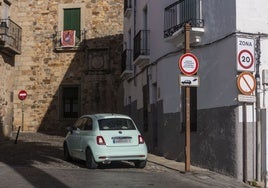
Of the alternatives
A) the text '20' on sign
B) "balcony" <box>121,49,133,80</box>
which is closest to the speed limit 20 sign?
the text '20' on sign

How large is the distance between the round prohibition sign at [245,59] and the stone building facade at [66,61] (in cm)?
1929

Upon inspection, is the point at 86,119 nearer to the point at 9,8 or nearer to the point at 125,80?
the point at 125,80

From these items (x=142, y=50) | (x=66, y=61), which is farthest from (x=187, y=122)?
(x=66, y=61)

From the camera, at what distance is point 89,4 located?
104 ft

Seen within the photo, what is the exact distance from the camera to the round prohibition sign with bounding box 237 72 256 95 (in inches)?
442

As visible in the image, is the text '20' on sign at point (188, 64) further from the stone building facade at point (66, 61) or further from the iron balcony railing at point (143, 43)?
the stone building facade at point (66, 61)

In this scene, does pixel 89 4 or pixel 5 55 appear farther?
pixel 89 4

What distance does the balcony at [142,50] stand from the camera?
63.0 feet

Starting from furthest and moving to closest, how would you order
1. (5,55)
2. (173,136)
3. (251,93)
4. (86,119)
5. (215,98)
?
1. (5,55)
2. (173,136)
3. (86,119)
4. (215,98)
5. (251,93)

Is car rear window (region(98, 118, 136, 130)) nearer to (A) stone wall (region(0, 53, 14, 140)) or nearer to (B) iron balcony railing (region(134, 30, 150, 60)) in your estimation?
(B) iron balcony railing (region(134, 30, 150, 60))

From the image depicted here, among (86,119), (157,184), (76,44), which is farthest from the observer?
(76,44)

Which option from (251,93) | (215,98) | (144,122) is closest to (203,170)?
(215,98)

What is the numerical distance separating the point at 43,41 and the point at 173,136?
18.1 meters

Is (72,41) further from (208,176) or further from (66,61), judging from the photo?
(208,176)
